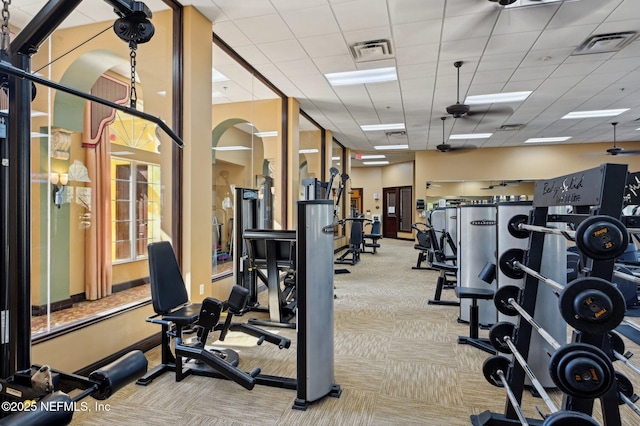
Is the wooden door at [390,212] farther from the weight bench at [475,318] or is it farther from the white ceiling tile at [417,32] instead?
the weight bench at [475,318]

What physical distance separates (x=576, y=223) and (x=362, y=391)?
1841mm

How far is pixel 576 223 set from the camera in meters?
1.76

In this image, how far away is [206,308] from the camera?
2705 mm

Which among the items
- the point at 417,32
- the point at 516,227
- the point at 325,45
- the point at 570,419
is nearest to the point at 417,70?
the point at 417,32

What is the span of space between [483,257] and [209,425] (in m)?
3.21

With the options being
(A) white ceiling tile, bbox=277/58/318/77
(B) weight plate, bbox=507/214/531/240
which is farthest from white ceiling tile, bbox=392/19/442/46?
(B) weight plate, bbox=507/214/531/240

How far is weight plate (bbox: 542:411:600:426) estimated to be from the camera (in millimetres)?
1354

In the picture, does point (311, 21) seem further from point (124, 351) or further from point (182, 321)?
point (124, 351)

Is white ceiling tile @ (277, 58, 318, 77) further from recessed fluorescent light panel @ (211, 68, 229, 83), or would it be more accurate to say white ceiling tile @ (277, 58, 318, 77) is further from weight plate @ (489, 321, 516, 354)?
weight plate @ (489, 321, 516, 354)

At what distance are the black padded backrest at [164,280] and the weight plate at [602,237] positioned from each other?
2.72m

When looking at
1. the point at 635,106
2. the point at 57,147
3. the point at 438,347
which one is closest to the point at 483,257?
the point at 438,347

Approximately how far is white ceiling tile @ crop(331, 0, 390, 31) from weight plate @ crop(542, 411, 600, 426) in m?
3.77

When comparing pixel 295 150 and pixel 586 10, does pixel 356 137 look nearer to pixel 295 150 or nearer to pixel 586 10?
pixel 295 150

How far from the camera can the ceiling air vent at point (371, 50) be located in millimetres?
4719
